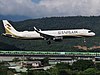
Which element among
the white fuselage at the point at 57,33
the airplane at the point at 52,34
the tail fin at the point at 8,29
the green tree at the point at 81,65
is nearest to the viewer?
the airplane at the point at 52,34

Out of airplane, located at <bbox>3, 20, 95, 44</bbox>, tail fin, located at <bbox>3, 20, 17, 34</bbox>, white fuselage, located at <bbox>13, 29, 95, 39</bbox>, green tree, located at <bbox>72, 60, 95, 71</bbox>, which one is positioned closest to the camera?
airplane, located at <bbox>3, 20, 95, 44</bbox>

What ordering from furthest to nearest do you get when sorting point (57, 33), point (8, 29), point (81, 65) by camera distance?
1. point (81, 65)
2. point (8, 29)
3. point (57, 33)

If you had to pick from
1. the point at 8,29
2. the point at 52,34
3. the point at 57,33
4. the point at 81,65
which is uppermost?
the point at 8,29

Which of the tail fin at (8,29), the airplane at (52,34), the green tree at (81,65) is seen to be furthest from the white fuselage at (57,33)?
the green tree at (81,65)

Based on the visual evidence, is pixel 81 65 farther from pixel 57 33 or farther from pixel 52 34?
pixel 57 33

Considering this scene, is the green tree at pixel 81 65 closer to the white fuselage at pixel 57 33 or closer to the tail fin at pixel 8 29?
the tail fin at pixel 8 29

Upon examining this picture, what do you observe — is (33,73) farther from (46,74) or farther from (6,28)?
(6,28)

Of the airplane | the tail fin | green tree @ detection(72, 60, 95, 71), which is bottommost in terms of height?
green tree @ detection(72, 60, 95, 71)

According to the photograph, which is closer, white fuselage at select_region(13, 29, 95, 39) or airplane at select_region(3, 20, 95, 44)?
airplane at select_region(3, 20, 95, 44)

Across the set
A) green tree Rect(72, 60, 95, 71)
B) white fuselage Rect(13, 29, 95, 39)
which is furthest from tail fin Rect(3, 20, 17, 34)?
green tree Rect(72, 60, 95, 71)

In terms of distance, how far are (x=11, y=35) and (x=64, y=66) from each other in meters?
91.5

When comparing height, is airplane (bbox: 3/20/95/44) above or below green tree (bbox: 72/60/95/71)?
above

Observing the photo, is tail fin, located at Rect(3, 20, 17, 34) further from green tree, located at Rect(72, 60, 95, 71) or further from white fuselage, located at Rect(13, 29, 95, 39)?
green tree, located at Rect(72, 60, 95, 71)

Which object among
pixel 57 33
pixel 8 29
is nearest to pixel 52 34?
pixel 57 33
